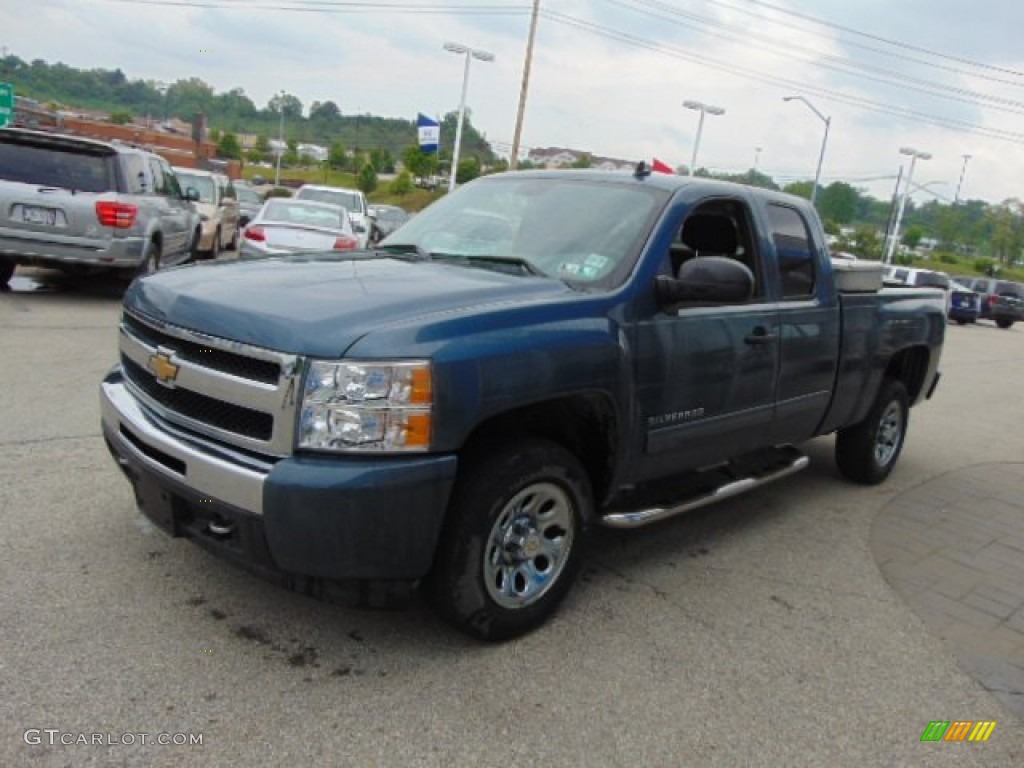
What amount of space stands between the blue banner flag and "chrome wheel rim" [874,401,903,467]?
2619cm

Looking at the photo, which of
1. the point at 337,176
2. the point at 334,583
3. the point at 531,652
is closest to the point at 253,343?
the point at 334,583

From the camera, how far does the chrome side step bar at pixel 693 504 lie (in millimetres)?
3811

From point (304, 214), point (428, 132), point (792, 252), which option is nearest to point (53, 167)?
point (304, 214)

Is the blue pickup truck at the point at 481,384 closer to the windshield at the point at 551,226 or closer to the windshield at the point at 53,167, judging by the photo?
the windshield at the point at 551,226

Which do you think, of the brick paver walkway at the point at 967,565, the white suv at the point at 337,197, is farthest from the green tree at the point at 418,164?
the brick paver walkway at the point at 967,565

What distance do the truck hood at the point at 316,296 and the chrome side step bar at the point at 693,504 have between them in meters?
1.03

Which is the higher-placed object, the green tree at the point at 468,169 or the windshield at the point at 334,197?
the green tree at the point at 468,169

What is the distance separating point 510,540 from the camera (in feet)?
11.1

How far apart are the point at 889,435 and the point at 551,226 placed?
11.6 feet

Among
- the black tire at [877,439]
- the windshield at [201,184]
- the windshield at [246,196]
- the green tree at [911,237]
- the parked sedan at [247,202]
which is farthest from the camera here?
the green tree at [911,237]

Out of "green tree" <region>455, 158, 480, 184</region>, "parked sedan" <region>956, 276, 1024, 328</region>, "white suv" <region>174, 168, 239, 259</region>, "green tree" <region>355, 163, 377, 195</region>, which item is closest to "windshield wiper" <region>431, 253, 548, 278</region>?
"white suv" <region>174, 168, 239, 259</region>

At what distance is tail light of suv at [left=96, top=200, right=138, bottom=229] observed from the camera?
32.4 ft

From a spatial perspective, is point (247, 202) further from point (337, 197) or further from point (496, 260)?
point (496, 260)

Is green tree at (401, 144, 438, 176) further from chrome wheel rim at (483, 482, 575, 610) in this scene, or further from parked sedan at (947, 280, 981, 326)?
chrome wheel rim at (483, 482, 575, 610)
